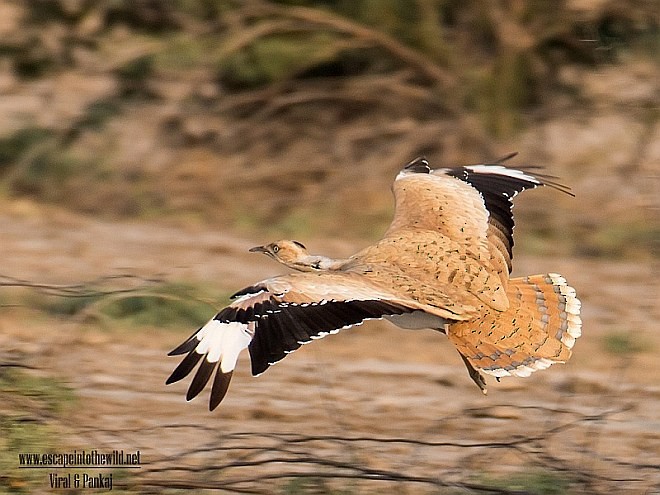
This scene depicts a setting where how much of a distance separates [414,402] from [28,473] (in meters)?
1.79

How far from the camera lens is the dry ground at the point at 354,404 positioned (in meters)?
4.25

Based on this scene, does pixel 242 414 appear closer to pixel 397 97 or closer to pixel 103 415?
pixel 103 415

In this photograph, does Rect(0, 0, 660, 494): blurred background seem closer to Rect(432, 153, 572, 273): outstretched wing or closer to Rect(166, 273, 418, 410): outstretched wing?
Rect(432, 153, 572, 273): outstretched wing

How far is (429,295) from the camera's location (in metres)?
4.39

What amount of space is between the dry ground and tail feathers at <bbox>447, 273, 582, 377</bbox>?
164 millimetres

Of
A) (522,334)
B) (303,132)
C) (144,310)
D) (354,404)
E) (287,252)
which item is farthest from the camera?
(303,132)

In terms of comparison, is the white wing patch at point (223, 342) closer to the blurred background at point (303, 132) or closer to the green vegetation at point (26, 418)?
the green vegetation at point (26, 418)

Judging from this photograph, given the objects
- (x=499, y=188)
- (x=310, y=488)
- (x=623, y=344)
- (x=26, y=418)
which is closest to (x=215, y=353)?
(x=310, y=488)

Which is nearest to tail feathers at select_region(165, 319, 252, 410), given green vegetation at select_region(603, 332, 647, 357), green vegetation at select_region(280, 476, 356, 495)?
green vegetation at select_region(280, 476, 356, 495)

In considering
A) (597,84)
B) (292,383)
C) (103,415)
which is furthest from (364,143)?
(103,415)

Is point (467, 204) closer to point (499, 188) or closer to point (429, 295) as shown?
point (499, 188)

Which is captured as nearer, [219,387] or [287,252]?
[219,387]

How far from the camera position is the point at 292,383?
5.59m

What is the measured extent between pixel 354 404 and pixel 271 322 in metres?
1.46
